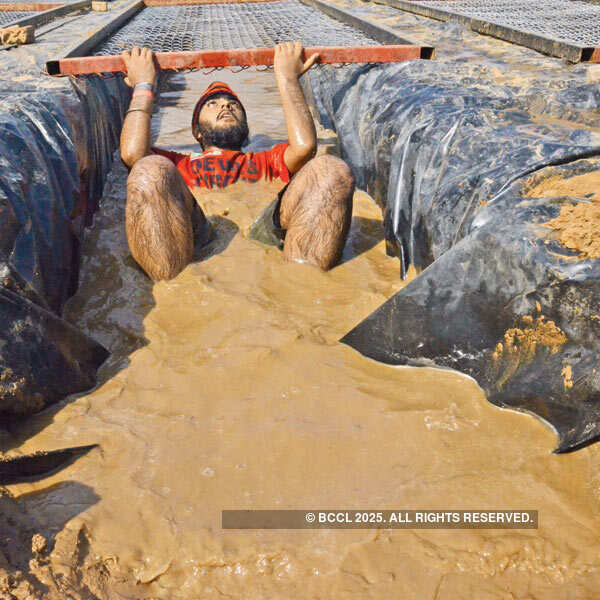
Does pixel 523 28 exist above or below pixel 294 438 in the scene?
above

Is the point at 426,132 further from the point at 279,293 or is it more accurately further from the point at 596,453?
the point at 596,453

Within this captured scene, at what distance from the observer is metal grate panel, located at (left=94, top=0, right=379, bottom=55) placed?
4.18 m

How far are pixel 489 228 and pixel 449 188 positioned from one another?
0.55 m

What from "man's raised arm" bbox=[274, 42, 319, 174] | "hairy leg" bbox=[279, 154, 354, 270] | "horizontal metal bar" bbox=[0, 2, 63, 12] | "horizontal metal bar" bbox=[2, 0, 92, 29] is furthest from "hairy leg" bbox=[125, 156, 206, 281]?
"horizontal metal bar" bbox=[0, 2, 63, 12]

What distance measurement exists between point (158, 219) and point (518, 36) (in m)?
3.17

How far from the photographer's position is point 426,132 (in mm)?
2588

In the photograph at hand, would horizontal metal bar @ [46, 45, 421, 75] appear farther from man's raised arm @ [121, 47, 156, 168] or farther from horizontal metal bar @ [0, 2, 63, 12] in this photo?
horizontal metal bar @ [0, 2, 63, 12]

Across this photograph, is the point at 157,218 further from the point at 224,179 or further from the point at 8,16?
the point at 8,16

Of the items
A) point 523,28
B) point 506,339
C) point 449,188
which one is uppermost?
point 523,28

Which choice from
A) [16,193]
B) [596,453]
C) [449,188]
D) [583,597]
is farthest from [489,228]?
[16,193]

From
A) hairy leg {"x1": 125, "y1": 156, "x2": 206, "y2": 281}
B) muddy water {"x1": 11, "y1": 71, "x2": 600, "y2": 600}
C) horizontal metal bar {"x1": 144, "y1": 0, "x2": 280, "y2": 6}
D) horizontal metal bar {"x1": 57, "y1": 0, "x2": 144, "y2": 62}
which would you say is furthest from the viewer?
horizontal metal bar {"x1": 144, "y1": 0, "x2": 280, "y2": 6}

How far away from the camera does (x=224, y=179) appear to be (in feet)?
10.9

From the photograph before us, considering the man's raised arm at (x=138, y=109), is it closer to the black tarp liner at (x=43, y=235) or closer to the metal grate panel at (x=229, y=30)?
the black tarp liner at (x=43, y=235)

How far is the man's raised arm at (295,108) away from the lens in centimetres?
299
